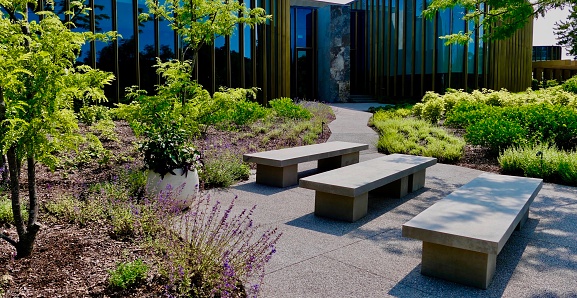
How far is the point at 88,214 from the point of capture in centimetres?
516

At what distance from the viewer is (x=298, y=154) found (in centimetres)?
806

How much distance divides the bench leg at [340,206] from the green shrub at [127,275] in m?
2.84

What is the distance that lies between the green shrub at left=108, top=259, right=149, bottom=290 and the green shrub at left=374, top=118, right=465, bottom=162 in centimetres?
820

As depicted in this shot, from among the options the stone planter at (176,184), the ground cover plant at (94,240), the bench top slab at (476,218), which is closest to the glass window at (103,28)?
the ground cover plant at (94,240)

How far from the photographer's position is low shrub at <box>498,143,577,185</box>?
27.2 ft

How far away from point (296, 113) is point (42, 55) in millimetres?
11704

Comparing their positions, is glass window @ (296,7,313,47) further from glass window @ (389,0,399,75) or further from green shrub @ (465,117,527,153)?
green shrub @ (465,117,527,153)

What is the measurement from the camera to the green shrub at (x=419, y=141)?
34.6 feet

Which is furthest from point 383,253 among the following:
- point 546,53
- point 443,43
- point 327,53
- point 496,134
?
point 546,53

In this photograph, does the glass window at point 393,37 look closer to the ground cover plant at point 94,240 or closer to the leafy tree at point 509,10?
the leafy tree at point 509,10

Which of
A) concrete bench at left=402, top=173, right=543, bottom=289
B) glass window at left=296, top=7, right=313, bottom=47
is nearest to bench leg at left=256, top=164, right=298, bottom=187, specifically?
concrete bench at left=402, top=173, right=543, bottom=289

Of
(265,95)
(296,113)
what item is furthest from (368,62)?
(296,113)

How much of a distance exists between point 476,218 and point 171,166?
147 inches

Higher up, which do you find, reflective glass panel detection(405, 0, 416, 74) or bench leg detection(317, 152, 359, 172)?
reflective glass panel detection(405, 0, 416, 74)
